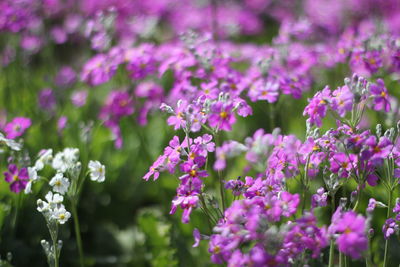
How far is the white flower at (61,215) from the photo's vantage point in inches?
92.5

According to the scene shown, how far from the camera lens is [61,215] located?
2.40 metres

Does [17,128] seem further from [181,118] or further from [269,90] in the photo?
[269,90]

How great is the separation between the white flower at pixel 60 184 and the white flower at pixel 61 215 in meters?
0.12

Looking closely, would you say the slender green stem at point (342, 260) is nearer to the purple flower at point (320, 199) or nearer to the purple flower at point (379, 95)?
the purple flower at point (320, 199)

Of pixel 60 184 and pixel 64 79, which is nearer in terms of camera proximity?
pixel 60 184

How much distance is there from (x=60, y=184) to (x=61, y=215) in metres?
0.18

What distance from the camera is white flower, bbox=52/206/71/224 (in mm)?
2350

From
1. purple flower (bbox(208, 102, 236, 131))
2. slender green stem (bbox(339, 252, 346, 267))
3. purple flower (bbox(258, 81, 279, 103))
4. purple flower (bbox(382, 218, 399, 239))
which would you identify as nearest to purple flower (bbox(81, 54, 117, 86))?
purple flower (bbox(258, 81, 279, 103))

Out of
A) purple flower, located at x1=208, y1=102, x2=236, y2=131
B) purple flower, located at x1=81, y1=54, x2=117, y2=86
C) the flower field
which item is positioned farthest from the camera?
purple flower, located at x1=81, y1=54, x2=117, y2=86

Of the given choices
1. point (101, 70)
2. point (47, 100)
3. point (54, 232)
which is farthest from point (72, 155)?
point (47, 100)

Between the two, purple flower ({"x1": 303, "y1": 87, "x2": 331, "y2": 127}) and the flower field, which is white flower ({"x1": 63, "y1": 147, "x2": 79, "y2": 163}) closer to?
the flower field

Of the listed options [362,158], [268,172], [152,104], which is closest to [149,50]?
[152,104]

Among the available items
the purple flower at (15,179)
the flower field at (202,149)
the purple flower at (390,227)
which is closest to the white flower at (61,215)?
the flower field at (202,149)

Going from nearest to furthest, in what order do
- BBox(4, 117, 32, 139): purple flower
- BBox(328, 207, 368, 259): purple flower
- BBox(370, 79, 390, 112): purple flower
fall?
BBox(328, 207, 368, 259): purple flower < BBox(370, 79, 390, 112): purple flower < BBox(4, 117, 32, 139): purple flower
